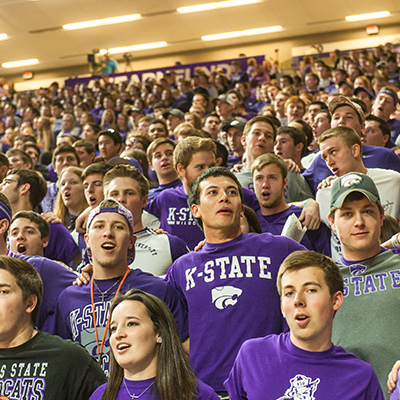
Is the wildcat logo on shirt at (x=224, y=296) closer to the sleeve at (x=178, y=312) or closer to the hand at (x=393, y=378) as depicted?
the sleeve at (x=178, y=312)

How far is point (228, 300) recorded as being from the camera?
3430mm

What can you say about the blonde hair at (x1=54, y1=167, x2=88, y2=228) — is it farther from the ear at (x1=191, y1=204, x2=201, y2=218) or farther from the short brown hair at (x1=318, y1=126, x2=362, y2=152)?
the ear at (x1=191, y1=204, x2=201, y2=218)

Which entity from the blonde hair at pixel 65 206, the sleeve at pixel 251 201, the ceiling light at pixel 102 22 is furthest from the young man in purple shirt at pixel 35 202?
the ceiling light at pixel 102 22

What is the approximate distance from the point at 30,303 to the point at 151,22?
1844 centimetres

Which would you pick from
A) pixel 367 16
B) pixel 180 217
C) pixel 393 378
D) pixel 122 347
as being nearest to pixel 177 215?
pixel 180 217

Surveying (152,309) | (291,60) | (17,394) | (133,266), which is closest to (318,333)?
(152,309)

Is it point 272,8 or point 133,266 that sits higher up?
point 272,8

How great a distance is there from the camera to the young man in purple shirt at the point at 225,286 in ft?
11.1

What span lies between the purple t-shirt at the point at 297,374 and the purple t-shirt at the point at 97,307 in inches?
24.6

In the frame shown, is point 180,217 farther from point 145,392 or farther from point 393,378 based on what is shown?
point 393,378

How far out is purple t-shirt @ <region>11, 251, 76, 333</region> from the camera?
3.87 m

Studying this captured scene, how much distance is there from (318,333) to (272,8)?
59.3 ft

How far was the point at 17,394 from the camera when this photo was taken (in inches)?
120

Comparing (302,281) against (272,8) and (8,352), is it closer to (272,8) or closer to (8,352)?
(8,352)
